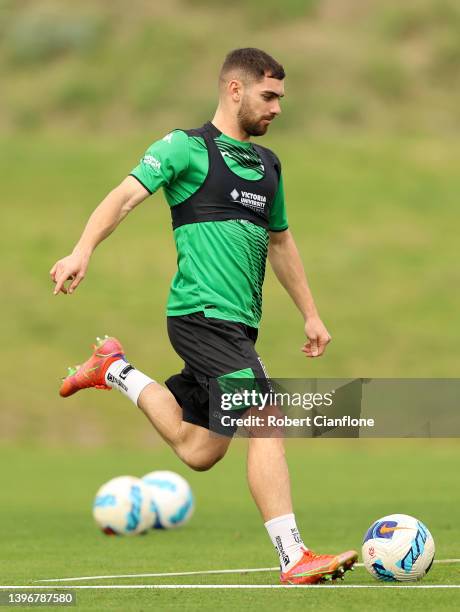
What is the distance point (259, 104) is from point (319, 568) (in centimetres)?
241

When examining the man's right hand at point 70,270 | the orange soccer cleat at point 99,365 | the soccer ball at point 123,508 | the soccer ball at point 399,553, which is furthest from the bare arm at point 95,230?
the soccer ball at point 123,508

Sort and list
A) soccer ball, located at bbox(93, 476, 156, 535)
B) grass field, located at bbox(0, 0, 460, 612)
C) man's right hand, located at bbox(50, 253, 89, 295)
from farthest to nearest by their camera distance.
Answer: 1. soccer ball, located at bbox(93, 476, 156, 535)
2. grass field, located at bbox(0, 0, 460, 612)
3. man's right hand, located at bbox(50, 253, 89, 295)

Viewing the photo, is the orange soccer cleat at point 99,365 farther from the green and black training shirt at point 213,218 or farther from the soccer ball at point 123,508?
the soccer ball at point 123,508

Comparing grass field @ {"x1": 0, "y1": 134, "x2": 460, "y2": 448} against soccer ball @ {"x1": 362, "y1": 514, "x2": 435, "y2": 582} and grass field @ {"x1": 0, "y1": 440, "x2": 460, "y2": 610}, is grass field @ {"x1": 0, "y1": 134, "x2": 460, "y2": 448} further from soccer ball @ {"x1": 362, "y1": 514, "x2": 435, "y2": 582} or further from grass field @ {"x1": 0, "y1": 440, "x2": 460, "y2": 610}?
soccer ball @ {"x1": 362, "y1": 514, "x2": 435, "y2": 582}

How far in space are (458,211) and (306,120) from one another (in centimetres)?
658

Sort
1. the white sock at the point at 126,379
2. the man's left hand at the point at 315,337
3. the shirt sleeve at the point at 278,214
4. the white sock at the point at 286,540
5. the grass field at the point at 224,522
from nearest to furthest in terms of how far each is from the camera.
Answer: the grass field at the point at 224,522 → the white sock at the point at 286,540 → the white sock at the point at 126,379 → the shirt sleeve at the point at 278,214 → the man's left hand at the point at 315,337

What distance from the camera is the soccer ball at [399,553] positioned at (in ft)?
23.7

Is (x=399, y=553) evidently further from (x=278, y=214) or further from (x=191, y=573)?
(x=278, y=214)

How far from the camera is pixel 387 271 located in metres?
30.4

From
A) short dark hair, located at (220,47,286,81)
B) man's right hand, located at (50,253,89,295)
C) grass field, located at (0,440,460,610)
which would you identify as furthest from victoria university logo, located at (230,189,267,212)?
grass field, located at (0,440,460,610)

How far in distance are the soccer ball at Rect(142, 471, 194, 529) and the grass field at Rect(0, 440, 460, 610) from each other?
0.13 meters

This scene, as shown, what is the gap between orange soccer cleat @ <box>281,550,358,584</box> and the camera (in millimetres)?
7066

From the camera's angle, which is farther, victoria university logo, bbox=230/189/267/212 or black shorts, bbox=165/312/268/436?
victoria university logo, bbox=230/189/267/212

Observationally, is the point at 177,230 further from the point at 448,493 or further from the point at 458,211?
the point at 458,211
